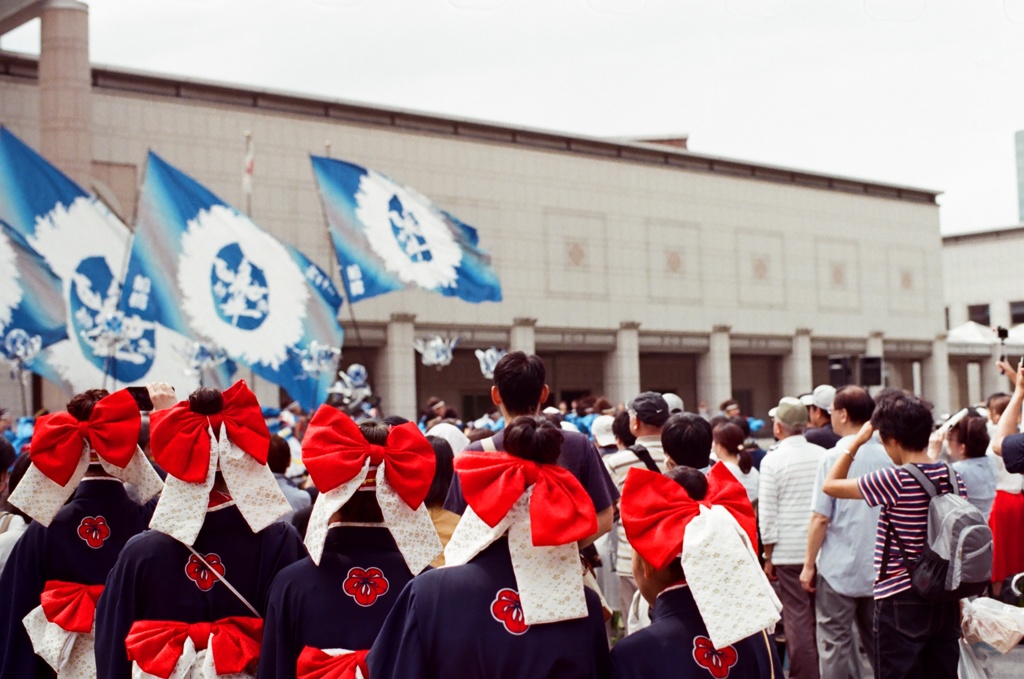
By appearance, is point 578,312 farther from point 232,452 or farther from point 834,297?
point 232,452

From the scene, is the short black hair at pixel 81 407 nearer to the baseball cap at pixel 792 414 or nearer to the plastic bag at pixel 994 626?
the plastic bag at pixel 994 626

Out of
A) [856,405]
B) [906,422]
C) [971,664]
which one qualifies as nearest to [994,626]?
[971,664]

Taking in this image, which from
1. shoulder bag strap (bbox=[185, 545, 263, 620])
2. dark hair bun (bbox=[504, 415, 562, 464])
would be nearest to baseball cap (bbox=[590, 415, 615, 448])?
shoulder bag strap (bbox=[185, 545, 263, 620])

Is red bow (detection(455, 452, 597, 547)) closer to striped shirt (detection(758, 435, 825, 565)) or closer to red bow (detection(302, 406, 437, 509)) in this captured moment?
red bow (detection(302, 406, 437, 509))

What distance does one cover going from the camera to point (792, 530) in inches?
321

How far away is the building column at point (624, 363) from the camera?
4472 cm

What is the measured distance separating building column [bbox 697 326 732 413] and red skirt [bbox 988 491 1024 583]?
121 feet

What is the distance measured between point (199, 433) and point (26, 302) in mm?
17775

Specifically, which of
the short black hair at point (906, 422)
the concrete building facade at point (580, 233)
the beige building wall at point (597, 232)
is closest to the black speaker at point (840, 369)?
the short black hair at point (906, 422)

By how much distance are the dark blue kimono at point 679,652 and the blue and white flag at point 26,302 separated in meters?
19.1

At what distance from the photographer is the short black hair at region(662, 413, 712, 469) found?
17.1 ft

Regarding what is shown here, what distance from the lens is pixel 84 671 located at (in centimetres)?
516

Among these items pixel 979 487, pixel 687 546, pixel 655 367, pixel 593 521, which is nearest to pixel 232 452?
pixel 593 521

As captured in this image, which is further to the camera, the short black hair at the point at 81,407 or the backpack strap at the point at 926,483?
the backpack strap at the point at 926,483
